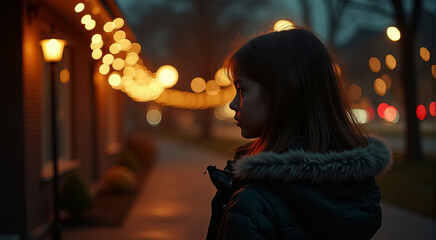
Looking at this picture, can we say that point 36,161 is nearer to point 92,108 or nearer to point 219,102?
point 92,108

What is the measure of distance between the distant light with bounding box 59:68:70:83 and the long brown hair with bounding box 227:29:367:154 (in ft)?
23.5

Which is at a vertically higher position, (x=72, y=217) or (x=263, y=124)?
(x=263, y=124)

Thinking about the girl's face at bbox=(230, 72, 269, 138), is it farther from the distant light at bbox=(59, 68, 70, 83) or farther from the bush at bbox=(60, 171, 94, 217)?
the distant light at bbox=(59, 68, 70, 83)

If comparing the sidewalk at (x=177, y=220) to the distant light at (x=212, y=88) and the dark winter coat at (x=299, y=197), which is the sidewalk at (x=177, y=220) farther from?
the distant light at (x=212, y=88)

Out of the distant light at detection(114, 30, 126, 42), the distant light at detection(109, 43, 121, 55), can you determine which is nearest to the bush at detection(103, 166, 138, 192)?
the distant light at detection(109, 43, 121, 55)

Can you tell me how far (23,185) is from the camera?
551cm

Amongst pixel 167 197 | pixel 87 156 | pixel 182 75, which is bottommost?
pixel 167 197

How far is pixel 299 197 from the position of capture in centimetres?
124

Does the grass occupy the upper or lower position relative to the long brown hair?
lower

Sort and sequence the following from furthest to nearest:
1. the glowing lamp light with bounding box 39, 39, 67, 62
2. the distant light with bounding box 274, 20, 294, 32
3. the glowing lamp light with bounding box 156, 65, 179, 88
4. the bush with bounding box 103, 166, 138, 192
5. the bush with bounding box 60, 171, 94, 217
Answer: the glowing lamp light with bounding box 156, 65, 179, 88 → the bush with bounding box 103, 166, 138, 192 → the bush with bounding box 60, 171, 94, 217 → the glowing lamp light with bounding box 39, 39, 67, 62 → the distant light with bounding box 274, 20, 294, 32

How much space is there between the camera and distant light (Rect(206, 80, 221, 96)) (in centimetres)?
2061

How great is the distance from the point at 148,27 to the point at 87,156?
73.3 feet

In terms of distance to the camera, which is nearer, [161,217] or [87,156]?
[161,217]

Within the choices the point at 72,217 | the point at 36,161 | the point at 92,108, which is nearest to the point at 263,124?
the point at 36,161
